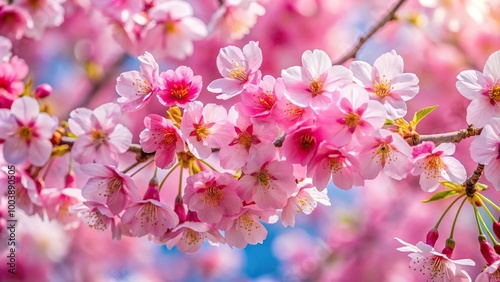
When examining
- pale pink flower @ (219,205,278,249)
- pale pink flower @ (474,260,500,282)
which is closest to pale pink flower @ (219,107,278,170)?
pale pink flower @ (219,205,278,249)

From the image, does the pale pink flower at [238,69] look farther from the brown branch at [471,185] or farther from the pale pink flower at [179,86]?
the brown branch at [471,185]

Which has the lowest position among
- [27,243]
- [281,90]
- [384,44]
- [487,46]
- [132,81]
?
[27,243]

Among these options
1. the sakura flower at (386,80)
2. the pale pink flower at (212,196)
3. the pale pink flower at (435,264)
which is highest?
the sakura flower at (386,80)

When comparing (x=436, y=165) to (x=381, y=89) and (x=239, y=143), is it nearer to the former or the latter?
(x=381, y=89)

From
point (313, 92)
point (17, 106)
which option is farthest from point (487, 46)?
point (17, 106)

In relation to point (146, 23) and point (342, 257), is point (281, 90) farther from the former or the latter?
point (342, 257)

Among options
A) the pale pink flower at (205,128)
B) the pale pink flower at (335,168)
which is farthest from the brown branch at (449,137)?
the pale pink flower at (205,128)

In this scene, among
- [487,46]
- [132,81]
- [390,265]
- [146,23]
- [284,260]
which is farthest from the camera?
[284,260]
